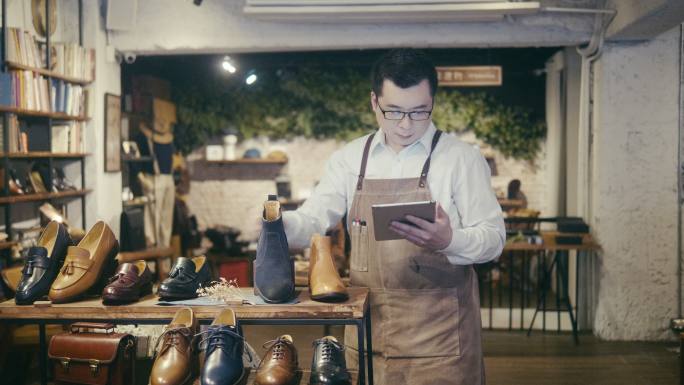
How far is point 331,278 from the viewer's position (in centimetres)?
221

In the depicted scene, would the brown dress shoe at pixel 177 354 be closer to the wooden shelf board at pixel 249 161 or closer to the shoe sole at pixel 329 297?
the shoe sole at pixel 329 297

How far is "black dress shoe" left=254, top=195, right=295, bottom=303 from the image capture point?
2.10 meters

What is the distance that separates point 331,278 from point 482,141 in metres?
7.34

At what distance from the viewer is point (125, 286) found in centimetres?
217

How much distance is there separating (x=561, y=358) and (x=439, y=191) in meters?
3.44

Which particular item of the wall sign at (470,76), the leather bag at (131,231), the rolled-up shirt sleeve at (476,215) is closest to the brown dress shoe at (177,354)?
the rolled-up shirt sleeve at (476,215)

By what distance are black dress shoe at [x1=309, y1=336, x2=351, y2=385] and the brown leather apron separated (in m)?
0.31

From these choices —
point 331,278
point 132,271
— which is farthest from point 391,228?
point 132,271

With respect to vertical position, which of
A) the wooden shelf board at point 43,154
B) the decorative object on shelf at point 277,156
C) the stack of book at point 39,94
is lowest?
the wooden shelf board at point 43,154

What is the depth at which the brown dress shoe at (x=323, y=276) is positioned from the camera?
7.06ft

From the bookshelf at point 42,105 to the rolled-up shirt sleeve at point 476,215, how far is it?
136 inches

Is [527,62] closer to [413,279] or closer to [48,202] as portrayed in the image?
[48,202]

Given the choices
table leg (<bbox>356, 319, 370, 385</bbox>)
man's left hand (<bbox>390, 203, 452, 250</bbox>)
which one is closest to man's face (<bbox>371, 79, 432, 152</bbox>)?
man's left hand (<bbox>390, 203, 452, 250</bbox>)

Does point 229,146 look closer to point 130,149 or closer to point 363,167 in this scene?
point 130,149
